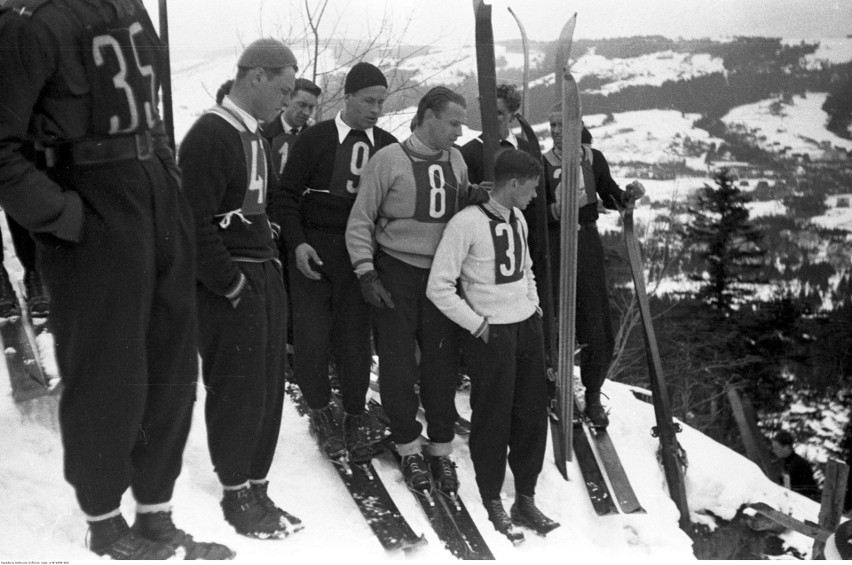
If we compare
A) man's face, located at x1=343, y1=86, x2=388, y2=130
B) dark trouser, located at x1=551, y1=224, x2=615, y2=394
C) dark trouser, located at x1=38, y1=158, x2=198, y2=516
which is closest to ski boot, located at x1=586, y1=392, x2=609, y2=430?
dark trouser, located at x1=551, y1=224, x2=615, y2=394

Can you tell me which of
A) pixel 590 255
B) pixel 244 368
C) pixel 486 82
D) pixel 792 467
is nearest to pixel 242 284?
pixel 244 368

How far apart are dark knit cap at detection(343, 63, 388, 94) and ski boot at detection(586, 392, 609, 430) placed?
1.67 meters

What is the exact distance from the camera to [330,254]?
2617 millimetres

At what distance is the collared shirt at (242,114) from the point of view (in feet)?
6.81

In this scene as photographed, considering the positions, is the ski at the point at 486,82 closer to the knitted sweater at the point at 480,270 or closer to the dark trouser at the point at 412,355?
the knitted sweater at the point at 480,270

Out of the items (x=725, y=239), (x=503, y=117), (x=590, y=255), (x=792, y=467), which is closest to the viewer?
(x=503, y=117)

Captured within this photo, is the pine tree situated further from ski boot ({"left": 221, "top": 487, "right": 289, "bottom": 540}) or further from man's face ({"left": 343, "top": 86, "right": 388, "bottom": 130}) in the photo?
ski boot ({"left": 221, "top": 487, "right": 289, "bottom": 540})

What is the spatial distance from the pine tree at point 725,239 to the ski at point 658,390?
0.24 metres

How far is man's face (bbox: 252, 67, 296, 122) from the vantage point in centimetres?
213

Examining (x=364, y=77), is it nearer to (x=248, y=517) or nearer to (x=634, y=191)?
(x=634, y=191)

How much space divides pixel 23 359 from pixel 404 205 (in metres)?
1.29

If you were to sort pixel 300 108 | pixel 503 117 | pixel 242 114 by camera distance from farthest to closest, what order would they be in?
pixel 503 117 < pixel 300 108 < pixel 242 114

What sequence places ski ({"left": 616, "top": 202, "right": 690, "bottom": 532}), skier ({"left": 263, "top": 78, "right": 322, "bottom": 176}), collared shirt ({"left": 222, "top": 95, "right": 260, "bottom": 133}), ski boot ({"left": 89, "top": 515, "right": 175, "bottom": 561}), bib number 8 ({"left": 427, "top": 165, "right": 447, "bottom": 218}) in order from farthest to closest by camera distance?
ski ({"left": 616, "top": 202, "right": 690, "bottom": 532}) < skier ({"left": 263, "top": 78, "right": 322, "bottom": 176}) < bib number 8 ({"left": 427, "top": 165, "right": 447, "bottom": 218}) < collared shirt ({"left": 222, "top": 95, "right": 260, "bottom": 133}) < ski boot ({"left": 89, "top": 515, "right": 175, "bottom": 561})

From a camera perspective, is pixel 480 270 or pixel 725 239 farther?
pixel 725 239
